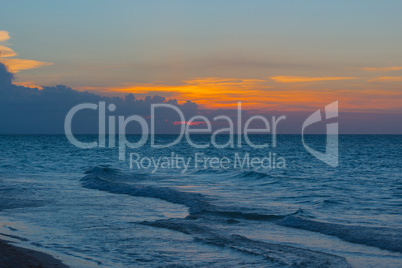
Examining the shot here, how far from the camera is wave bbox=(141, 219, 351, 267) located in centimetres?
956

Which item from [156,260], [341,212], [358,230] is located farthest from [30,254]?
[341,212]

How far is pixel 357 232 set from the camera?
12453 mm

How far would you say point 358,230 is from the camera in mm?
12703

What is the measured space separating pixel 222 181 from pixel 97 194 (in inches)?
363

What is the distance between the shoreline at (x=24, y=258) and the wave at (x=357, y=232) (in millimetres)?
7376

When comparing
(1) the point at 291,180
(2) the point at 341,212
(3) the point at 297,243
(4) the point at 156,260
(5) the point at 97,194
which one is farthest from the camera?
(1) the point at 291,180

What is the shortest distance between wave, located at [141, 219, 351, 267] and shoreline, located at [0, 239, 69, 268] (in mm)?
3908

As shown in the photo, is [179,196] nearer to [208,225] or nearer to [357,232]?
[208,225]

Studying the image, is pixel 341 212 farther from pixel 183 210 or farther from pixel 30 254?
pixel 30 254

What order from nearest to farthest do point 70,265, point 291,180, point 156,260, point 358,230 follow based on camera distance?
point 70,265
point 156,260
point 358,230
point 291,180

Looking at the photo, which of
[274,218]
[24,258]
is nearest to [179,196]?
[274,218]

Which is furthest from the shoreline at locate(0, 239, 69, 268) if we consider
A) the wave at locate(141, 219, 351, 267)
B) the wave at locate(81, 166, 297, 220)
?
the wave at locate(81, 166, 297, 220)

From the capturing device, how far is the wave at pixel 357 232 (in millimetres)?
11281

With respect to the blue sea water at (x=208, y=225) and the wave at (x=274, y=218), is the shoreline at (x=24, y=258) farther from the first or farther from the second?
the wave at (x=274, y=218)
